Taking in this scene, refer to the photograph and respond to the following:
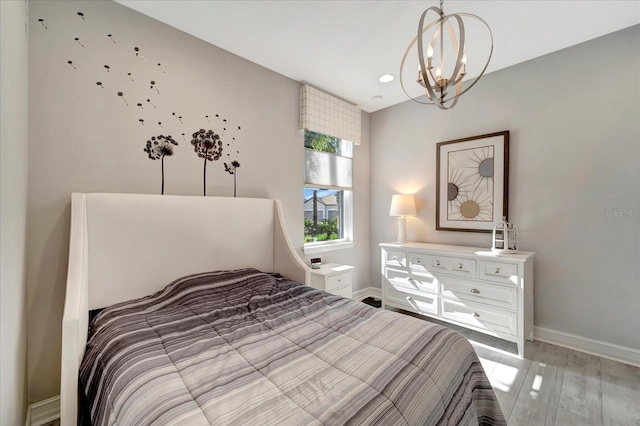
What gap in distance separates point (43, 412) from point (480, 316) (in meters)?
3.16

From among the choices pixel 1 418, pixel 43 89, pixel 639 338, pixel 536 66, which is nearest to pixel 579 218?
pixel 639 338

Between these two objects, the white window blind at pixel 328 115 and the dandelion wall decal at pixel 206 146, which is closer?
the dandelion wall decal at pixel 206 146

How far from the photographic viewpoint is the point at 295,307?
1.59 metres

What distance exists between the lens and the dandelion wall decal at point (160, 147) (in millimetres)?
1881

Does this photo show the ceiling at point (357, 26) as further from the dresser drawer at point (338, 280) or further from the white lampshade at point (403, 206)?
the dresser drawer at point (338, 280)

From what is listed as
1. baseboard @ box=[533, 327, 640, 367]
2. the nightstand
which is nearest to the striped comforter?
the nightstand

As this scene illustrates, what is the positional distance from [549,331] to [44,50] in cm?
426

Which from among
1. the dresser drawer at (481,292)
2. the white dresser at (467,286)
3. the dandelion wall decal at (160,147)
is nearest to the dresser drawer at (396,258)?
the white dresser at (467,286)

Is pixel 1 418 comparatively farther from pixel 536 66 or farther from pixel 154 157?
pixel 536 66

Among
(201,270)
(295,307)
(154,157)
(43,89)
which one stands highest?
(43,89)

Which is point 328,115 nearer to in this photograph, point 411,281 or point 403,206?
point 403,206

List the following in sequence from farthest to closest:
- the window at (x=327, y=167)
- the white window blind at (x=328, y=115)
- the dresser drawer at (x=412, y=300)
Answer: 1. the window at (x=327, y=167)
2. the white window blind at (x=328, y=115)
3. the dresser drawer at (x=412, y=300)

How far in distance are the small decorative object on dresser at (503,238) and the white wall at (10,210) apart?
123 inches

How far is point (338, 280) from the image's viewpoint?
2.69 meters
